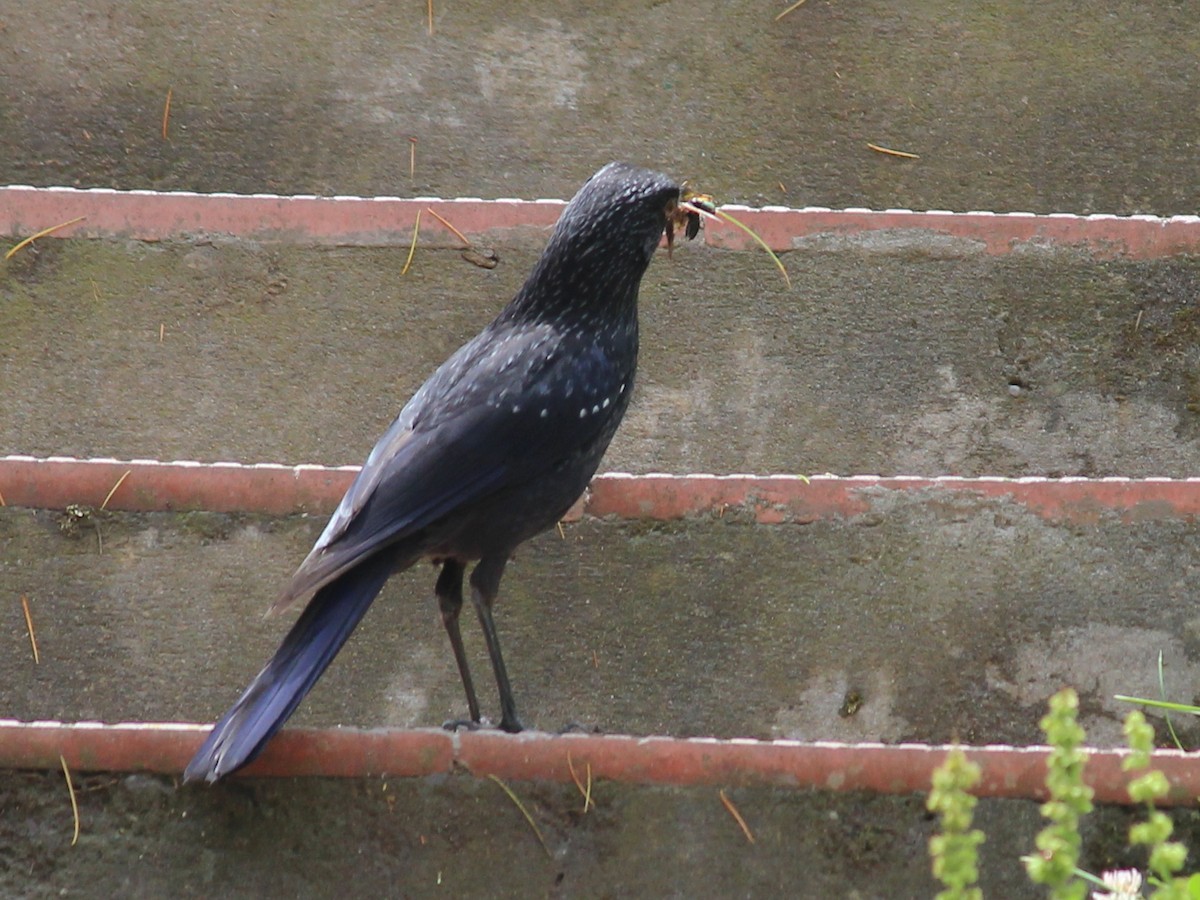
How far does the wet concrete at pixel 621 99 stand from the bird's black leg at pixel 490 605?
1.67 m

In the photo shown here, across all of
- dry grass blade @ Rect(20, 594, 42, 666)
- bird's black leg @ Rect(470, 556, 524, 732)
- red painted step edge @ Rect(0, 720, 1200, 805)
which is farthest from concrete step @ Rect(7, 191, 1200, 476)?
red painted step edge @ Rect(0, 720, 1200, 805)

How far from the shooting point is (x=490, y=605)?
3.08 m

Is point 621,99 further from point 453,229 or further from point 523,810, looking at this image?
point 523,810

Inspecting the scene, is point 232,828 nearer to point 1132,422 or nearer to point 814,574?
point 814,574

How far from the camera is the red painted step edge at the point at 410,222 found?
382cm

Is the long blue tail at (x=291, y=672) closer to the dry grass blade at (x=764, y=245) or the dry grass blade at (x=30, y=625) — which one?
the dry grass blade at (x=30, y=625)

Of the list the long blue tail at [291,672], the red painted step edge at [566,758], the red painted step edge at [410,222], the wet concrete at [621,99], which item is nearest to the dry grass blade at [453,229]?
the red painted step edge at [410,222]

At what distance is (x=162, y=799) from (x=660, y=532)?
121cm

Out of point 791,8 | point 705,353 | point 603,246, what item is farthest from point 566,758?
point 791,8

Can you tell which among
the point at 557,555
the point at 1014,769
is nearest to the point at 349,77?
the point at 557,555

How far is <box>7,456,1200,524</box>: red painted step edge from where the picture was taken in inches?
126

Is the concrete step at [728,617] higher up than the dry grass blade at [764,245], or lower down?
lower down

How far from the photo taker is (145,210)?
12.6ft

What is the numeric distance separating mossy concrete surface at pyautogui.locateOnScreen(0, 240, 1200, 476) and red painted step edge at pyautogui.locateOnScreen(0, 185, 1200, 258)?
0.13 feet
